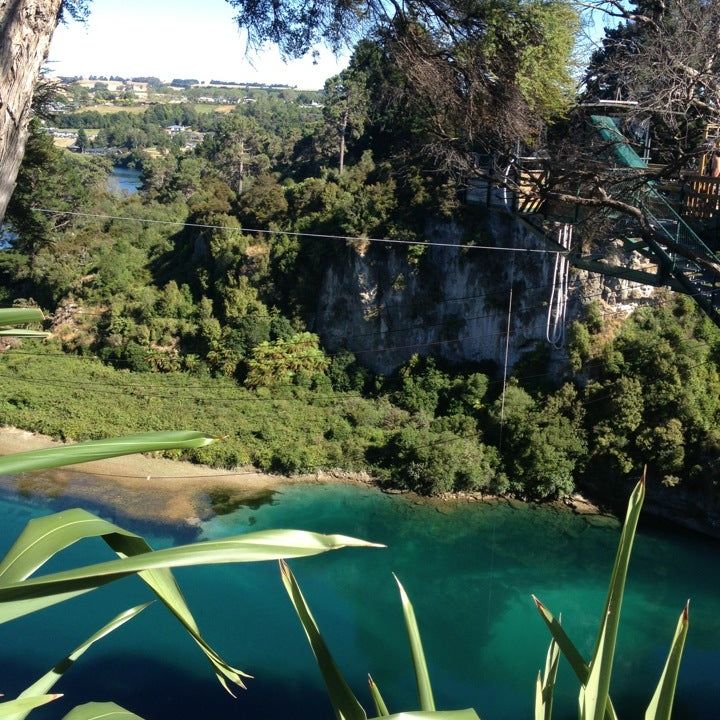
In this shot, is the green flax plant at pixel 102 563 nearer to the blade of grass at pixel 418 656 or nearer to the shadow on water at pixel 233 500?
the blade of grass at pixel 418 656

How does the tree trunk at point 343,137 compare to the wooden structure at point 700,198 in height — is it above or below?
above

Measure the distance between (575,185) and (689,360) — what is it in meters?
→ 6.44

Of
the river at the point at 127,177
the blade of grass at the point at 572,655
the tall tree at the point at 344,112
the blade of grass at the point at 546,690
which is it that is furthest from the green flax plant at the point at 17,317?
the river at the point at 127,177

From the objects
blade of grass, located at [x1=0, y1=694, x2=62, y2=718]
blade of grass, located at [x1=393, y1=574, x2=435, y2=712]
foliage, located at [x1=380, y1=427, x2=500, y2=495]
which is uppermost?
blade of grass, located at [x1=0, y1=694, x2=62, y2=718]

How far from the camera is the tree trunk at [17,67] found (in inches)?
76.7

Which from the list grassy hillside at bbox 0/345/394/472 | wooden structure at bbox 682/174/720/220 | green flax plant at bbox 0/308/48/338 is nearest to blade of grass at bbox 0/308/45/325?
green flax plant at bbox 0/308/48/338

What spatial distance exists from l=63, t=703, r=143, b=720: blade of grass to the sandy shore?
10034mm

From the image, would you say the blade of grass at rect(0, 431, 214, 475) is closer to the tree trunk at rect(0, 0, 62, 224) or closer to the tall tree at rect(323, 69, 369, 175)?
the tree trunk at rect(0, 0, 62, 224)

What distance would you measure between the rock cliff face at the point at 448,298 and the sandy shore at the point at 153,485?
3.13 metres

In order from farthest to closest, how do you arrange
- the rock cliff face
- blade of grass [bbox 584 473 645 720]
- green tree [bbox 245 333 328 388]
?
1. green tree [bbox 245 333 328 388]
2. the rock cliff face
3. blade of grass [bbox 584 473 645 720]

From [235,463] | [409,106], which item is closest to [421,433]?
[235,463]

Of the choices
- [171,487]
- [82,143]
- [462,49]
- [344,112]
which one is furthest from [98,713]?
[82,143]

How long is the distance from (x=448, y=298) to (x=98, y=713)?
43.0ft

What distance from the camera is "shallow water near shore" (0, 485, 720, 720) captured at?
7414 millimetres
